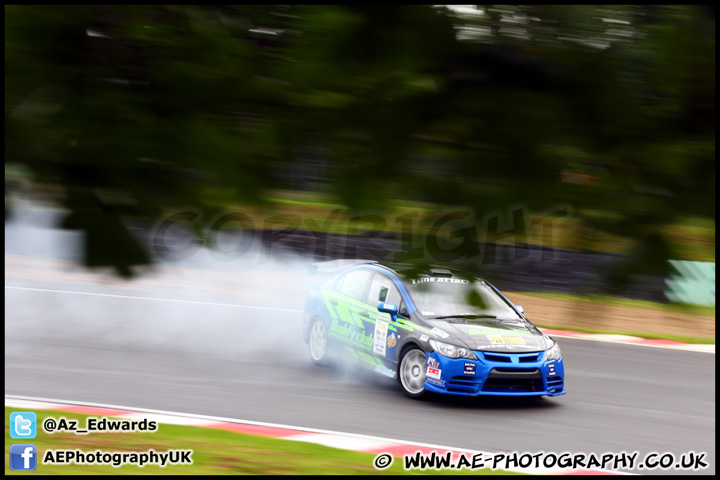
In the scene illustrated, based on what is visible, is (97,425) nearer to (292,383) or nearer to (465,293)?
(292,383)

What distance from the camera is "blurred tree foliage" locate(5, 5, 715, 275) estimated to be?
84.5 inches

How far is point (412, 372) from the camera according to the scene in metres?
7.59

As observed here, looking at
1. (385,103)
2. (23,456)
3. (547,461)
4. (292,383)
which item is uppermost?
(385,103)

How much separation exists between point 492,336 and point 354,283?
1834 mm

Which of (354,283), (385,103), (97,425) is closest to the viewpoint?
(385,103)

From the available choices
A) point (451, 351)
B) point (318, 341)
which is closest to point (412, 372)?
point (451, 351)

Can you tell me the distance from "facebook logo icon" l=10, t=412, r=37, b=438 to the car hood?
361 centimetres

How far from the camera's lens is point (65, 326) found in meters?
10.8

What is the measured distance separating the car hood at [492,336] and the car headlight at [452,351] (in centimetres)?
6

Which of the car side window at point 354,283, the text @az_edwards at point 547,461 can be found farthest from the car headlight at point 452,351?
the text @az_edwards at point 547,461

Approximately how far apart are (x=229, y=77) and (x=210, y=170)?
279mm

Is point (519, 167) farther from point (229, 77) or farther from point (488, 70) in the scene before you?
point (229, 77)

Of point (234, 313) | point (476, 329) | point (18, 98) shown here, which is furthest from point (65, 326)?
point (18, 98)

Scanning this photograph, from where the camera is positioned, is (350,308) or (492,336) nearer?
(492,336)
